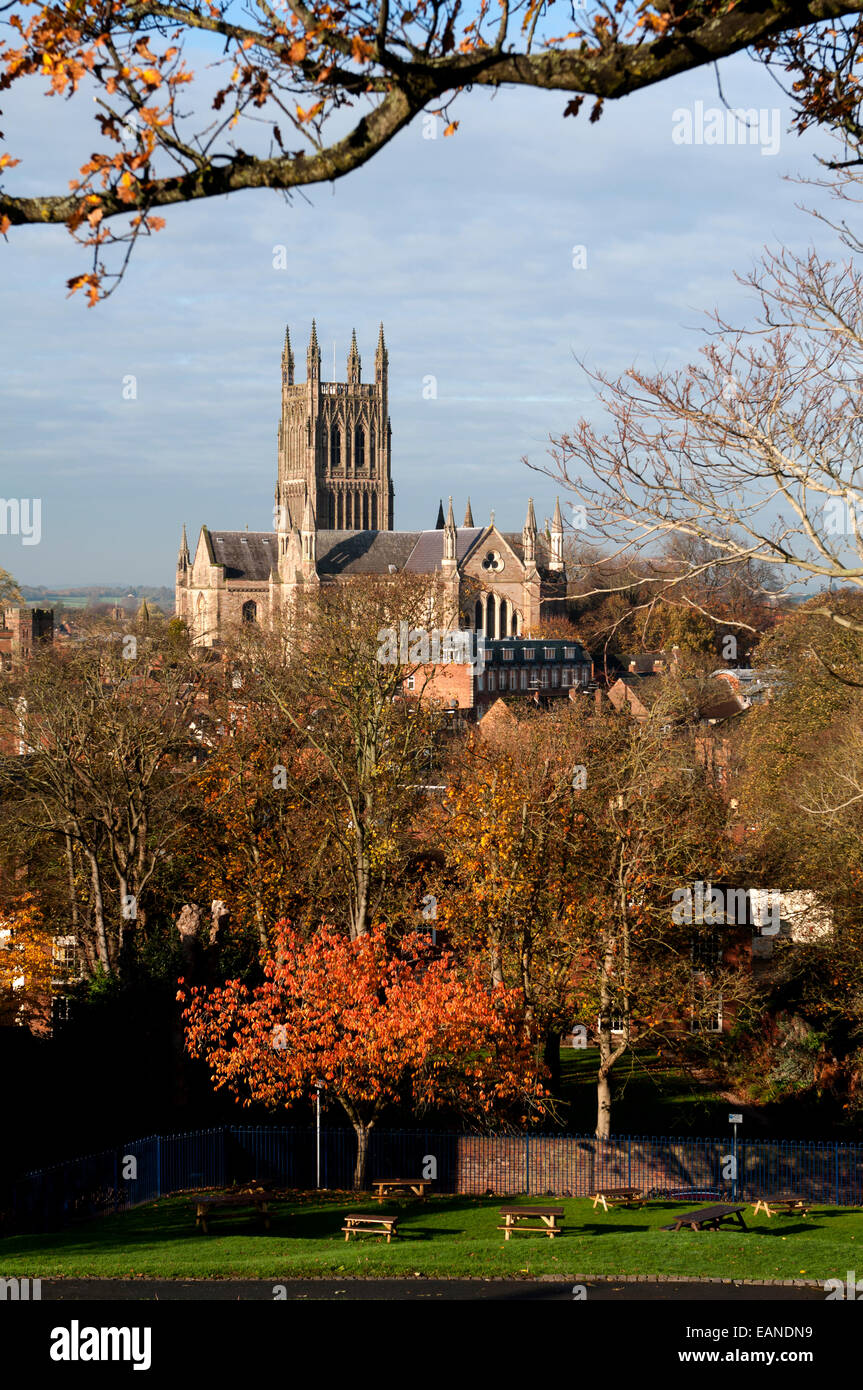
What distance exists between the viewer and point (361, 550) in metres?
119

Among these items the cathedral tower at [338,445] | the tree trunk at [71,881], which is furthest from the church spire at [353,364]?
the tree trunk at [71,881]

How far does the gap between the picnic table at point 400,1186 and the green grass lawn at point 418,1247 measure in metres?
0.44

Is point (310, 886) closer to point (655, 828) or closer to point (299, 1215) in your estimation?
point (655, 828)

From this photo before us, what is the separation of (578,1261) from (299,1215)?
762cm

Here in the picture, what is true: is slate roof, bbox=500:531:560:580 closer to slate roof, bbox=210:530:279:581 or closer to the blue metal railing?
slate roof, bbox=210:530:279:581

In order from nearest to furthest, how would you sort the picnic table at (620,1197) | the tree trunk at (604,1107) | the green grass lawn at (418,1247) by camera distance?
the green grass lawn at (418,1247) → the picnic table at (620,1197) → the tree trunk at (604,1107)

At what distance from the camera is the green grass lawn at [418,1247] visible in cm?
1443

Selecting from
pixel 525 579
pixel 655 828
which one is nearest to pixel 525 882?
pixel 655 828

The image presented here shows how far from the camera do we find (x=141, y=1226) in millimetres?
20406

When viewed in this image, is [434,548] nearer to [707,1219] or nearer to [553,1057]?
[553,1057]

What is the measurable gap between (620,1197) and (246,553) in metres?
109

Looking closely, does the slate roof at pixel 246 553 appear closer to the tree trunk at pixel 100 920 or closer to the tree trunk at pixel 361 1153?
the tree trunk at pixel 100 920

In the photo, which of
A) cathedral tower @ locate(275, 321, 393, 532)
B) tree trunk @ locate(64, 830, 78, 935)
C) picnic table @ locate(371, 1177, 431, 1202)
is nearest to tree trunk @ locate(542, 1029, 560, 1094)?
picnic table @ locate(371, 1177, 431, 1202)

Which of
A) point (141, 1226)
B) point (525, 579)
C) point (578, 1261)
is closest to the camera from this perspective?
point (578, 1261)
